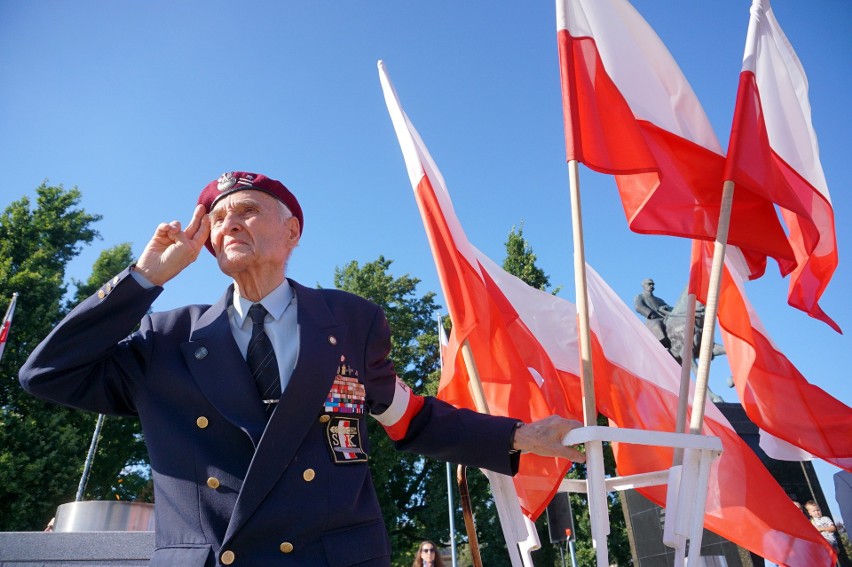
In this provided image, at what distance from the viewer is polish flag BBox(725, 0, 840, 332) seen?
10.1 ft

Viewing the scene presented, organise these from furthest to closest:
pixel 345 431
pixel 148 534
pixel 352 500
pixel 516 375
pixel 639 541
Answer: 1. pixel 639 541
2. pixel 148 534
3. pixel 516 375
4. pixel 345 431
5. pixel 352 500

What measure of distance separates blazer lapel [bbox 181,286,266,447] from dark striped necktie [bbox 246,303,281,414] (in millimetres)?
35

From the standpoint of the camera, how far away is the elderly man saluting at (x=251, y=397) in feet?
5.62

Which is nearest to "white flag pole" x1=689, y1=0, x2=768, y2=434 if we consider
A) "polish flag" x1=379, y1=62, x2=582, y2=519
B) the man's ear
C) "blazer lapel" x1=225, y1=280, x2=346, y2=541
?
"polish flag" x1=379, y1=62, x2=582, y2=519

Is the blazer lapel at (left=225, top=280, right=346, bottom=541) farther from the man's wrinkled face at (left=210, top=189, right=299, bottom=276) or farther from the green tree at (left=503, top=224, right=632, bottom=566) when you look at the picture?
the green tree at (left=503, top=224, right=632, bottom=566)

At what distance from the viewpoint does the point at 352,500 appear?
181 cm

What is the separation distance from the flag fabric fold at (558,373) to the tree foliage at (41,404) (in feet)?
60.0

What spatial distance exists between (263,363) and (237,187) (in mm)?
687

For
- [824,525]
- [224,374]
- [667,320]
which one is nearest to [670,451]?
[224,374]

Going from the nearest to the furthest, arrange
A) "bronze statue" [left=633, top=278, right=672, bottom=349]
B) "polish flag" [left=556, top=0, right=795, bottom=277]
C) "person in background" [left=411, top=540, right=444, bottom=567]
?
"polish flag" [left=556, top=0, right=795, bottom=277]
"person in background" [left=411, top=540, right=444, bottom=567]
"bronze statue" [left=633, top=278, right=672, bottom=349]

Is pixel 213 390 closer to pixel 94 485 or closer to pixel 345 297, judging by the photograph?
pixel 345 297

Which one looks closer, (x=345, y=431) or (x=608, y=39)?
(x=345, y=431)

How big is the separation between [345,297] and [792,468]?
9650 millimetres

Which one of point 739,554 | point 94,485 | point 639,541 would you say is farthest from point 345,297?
point 94,485
